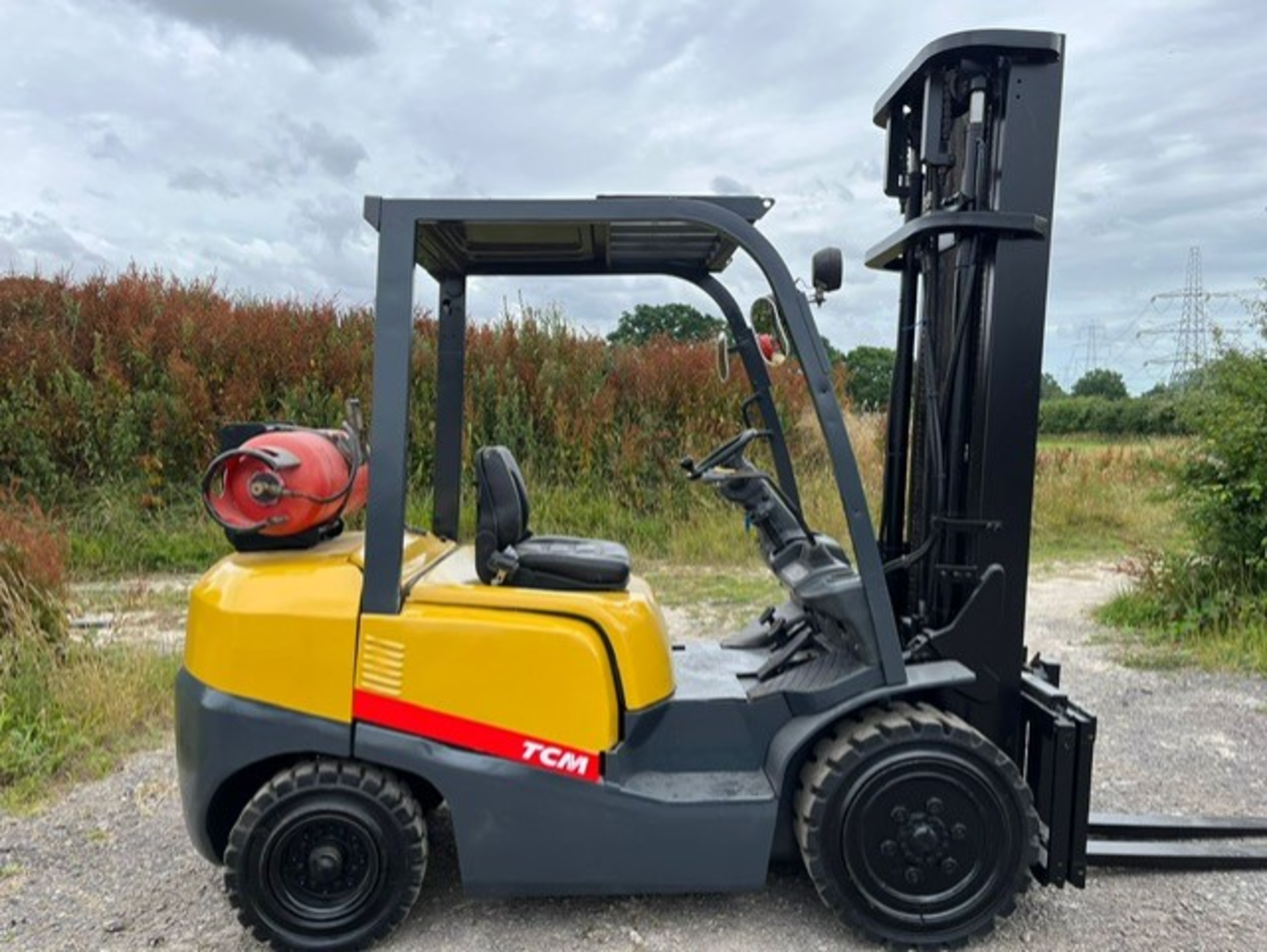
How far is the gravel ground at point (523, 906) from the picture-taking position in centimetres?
321

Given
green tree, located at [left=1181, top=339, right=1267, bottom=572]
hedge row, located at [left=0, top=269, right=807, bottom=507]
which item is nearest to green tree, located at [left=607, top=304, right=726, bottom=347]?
hedge row, located at [left=0, top=269, right=807, bottom=507]

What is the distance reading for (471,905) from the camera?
11.3 feet

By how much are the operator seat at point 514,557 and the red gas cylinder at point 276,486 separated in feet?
1.46

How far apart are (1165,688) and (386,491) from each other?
5351mm

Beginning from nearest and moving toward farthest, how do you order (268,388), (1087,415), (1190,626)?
(1190,626) → (268,388) → (1087,415)

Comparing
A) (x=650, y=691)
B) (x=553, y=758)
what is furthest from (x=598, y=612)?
(x=553, y=758)

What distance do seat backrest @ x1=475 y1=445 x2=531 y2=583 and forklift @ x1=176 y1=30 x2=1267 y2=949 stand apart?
12 millimetres

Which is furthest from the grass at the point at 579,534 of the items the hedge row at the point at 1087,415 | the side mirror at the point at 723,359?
the hedge row at the point at 1087,415

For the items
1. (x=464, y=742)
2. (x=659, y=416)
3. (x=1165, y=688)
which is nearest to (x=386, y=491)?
(x=464, y=742)

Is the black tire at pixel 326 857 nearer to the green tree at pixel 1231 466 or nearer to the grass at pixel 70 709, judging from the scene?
the grass at pixel 70 709

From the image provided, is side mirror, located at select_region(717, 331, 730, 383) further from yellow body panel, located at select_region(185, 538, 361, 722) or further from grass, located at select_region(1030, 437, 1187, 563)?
grass, located at select_region(1030, 437, 1187, 563)

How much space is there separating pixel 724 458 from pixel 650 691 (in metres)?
0.91

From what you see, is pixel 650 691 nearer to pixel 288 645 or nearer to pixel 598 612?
pixel 598 612

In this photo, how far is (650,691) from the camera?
129 inches
